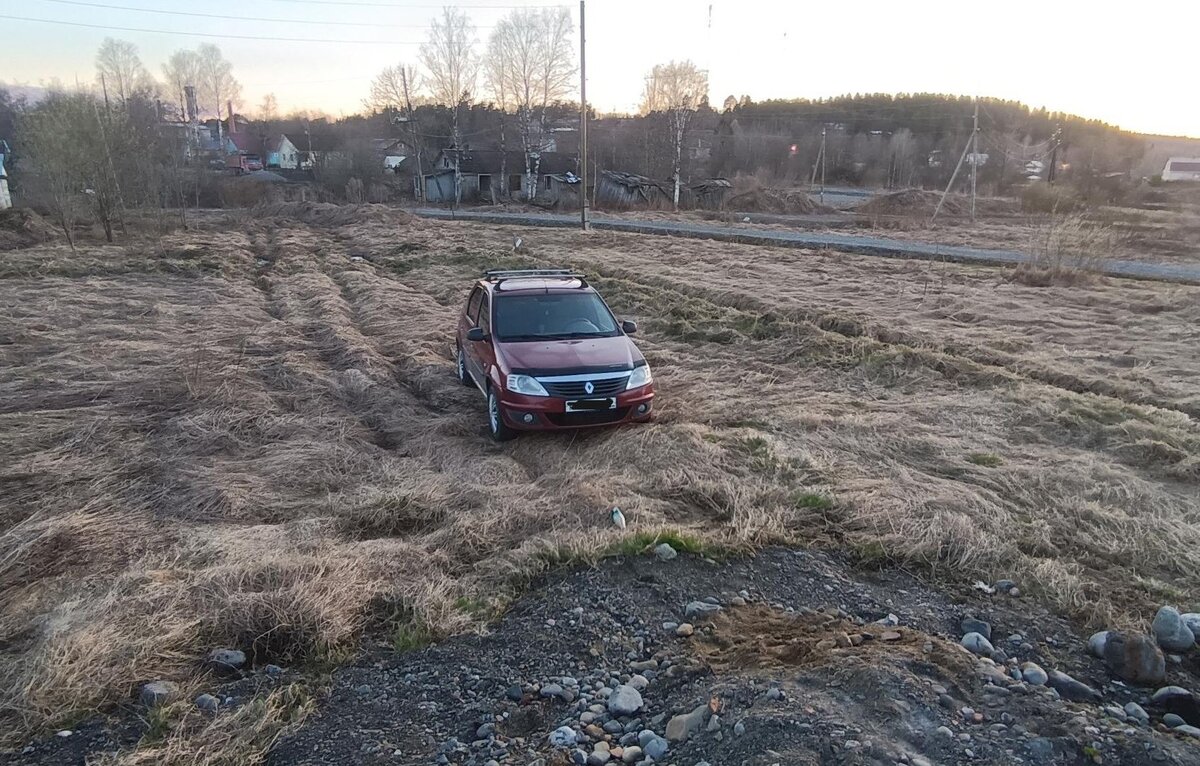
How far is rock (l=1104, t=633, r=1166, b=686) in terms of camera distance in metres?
3.98

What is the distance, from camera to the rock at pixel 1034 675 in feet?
12.9

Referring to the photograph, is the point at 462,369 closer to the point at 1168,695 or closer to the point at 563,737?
the point at 563,737

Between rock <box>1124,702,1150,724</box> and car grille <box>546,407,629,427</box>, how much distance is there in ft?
17.0

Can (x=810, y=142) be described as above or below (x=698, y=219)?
above

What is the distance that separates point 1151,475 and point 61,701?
899 centimetres

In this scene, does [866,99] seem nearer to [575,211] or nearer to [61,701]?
[575,211]

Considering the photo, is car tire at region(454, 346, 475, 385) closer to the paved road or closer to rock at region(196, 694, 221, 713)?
rock at region(196, 694, 221, 713)

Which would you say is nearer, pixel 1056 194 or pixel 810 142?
pixel 1056 194

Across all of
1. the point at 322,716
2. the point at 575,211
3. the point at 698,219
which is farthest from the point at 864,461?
the point at 575,211

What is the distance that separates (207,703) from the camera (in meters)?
3.70

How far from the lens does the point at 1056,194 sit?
154ft

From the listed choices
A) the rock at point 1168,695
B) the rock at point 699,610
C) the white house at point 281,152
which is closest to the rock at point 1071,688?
the rock at point 1168,695

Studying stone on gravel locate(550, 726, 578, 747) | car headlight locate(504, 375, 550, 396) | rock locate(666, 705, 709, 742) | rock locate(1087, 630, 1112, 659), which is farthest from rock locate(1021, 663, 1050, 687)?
car headlight locate(504, 375, 550, 396)

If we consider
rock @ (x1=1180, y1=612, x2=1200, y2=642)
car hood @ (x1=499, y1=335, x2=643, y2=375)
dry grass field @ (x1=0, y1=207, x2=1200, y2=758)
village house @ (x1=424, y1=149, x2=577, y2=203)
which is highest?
village house @ (x1=424, y1=149, x2=577, y2=203)
